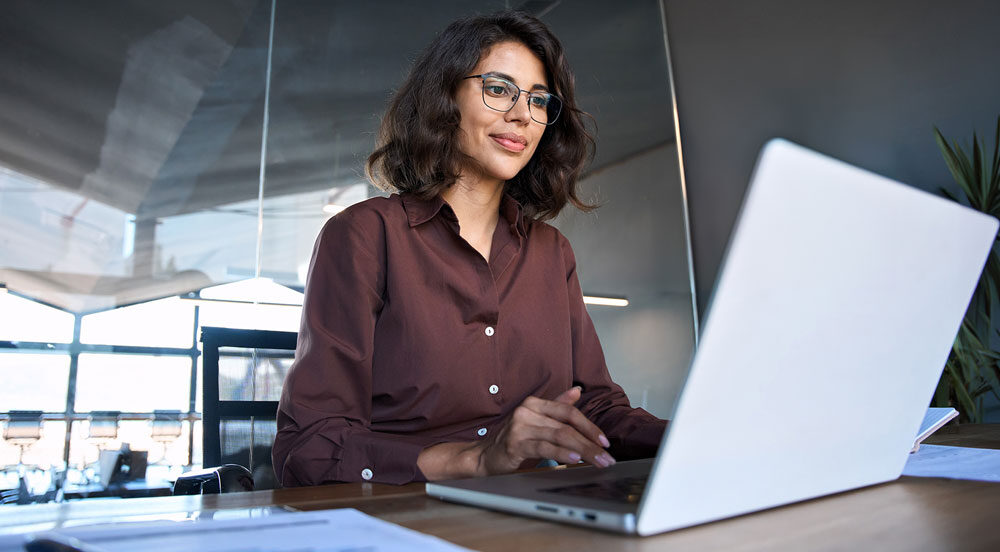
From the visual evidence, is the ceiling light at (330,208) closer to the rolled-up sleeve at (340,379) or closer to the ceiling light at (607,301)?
the ceiling light at (607,301)

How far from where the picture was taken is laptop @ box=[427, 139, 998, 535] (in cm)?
48

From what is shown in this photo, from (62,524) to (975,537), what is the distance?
72 centimetres

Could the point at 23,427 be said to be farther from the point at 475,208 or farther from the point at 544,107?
the point at 544,107

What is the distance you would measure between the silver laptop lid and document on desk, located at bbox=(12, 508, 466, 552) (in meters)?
0.18

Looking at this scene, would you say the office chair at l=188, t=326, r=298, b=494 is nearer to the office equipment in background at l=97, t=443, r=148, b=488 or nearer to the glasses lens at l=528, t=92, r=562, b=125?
the glasses lens at l=528, t=92, r=562, b=125

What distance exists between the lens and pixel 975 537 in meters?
0.53

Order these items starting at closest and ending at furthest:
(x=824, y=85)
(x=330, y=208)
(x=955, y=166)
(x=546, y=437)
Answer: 1. (x=546, y=437)
2. (x=955, y=166)
3. (x=330, y=208)
4. (x=824, y=85)

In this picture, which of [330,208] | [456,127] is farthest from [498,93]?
[330,208]

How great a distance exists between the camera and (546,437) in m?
0.92

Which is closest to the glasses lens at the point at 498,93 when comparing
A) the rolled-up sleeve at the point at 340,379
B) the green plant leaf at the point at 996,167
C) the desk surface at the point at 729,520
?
the rolled-up sleeve at the point at 340,379

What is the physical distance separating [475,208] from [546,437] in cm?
77

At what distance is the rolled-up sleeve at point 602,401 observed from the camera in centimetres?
120

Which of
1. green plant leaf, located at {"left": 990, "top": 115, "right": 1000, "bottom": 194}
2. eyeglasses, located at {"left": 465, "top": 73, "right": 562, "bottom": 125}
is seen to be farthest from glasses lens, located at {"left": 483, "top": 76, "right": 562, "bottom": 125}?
green plant leaf, located at {"left": 990, "top": 115, "right": 1000, "bottom": 194}

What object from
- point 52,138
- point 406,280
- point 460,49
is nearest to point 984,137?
point 460,49
